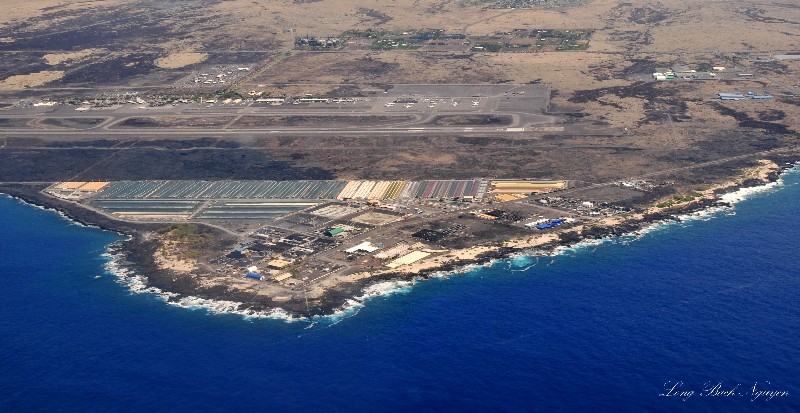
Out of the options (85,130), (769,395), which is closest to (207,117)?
(85,130)

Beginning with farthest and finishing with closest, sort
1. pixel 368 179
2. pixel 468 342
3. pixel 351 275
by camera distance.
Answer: pixel 368 179 → pixel 351 275 → pixel 468 342

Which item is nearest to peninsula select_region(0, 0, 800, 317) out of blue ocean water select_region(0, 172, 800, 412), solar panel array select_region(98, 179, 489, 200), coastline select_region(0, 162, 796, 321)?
coastline select_region(0, 162, 796, 321)

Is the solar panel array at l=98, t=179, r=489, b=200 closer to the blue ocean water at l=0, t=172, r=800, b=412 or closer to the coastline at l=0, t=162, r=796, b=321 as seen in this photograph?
the coastline at l=0, t=162, r=796, b=321

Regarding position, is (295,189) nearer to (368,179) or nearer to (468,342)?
(368,179)

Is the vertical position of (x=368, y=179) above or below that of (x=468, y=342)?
below

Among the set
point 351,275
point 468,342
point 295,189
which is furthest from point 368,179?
point 468,342

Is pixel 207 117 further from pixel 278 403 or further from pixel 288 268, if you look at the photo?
pixel 278 403
